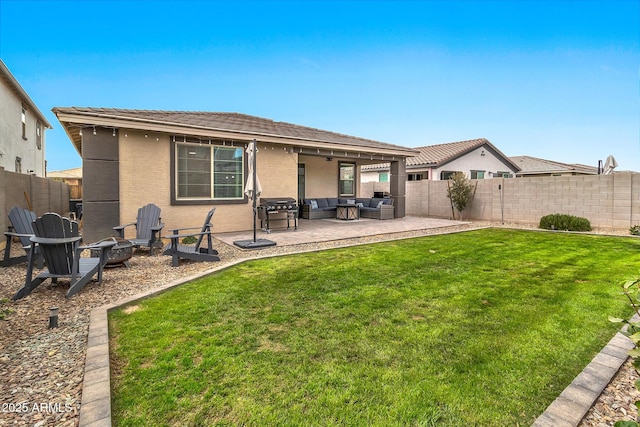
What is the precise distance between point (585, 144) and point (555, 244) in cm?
1919

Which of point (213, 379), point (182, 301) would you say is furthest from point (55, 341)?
point (213, 379)

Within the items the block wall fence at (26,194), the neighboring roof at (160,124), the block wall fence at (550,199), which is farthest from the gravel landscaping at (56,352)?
the block wall fence at (550,199)

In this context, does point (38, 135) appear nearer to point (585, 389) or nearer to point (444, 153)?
point (444, 153)

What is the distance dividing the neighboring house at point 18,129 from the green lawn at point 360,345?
1246cm

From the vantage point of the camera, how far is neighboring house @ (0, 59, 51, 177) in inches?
501

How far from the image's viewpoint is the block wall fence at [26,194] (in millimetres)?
7211

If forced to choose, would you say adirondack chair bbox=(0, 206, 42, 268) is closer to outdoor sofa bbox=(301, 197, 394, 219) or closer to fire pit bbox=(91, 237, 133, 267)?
fire pit bbox=(91, 237, 133, 267)

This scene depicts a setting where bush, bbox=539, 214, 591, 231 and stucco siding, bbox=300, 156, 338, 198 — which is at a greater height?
stucco siding, bbox=300, 156, 338, 198

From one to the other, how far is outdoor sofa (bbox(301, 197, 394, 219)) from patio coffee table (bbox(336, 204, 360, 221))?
0.96ft

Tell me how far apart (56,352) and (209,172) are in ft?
23.8

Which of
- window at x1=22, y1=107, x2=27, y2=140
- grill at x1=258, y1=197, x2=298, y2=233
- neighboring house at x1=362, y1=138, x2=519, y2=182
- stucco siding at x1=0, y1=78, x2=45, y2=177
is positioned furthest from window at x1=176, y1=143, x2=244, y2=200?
window at x1=22, y1=107, x2=27, y2=140

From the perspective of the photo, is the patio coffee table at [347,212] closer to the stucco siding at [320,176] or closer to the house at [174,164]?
the stucco siding at [320,176]

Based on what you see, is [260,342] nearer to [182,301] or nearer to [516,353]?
[182,301]

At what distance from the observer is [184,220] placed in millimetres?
9055
